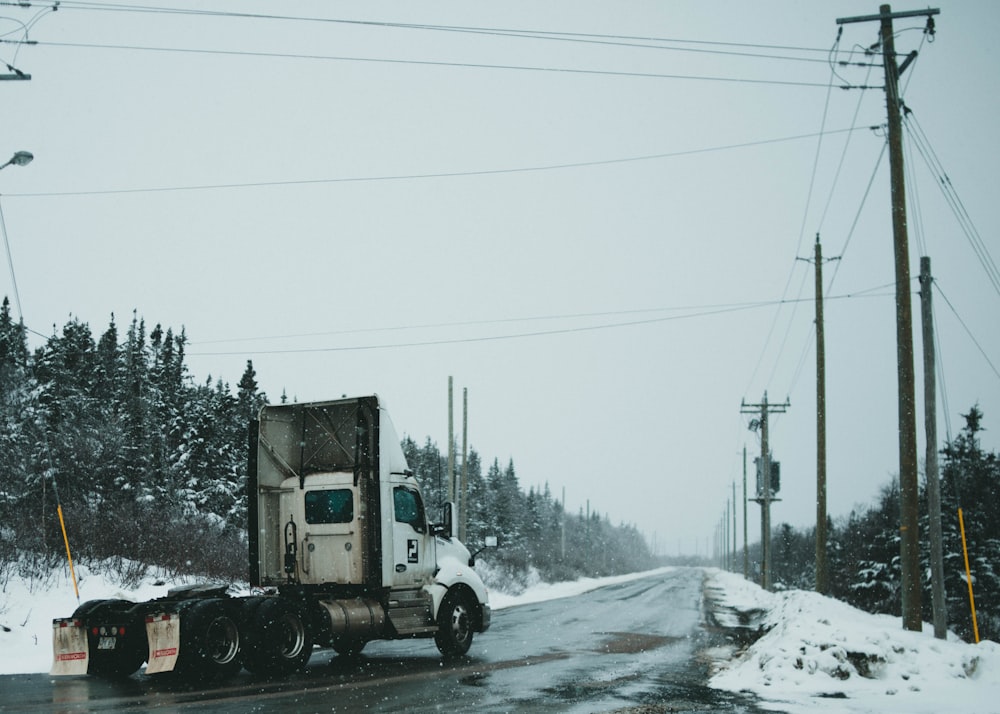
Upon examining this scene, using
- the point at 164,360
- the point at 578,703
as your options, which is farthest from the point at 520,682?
the point at 164,360

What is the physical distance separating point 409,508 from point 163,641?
14.9 feet

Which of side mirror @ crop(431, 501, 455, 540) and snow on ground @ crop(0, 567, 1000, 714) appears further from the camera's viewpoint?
side mirror @ crop(431, 501, 455, 540)

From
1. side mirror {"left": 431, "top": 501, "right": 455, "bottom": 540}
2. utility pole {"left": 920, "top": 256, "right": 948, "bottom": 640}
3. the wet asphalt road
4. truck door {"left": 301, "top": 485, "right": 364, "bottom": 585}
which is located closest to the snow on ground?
the wet asphalt road

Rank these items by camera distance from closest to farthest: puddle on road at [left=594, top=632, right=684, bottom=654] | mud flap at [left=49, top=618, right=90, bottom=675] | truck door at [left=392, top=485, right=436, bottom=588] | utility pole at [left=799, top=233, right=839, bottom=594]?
mud flap at [left=49, top=618, right=90, bottom=675] < truck door at [left=392, top=485, right=436, bottom=588] < puddle on road at [left=594, top=632, right=684, bottom=654] < utility pole at [left=799, top=233, right=839, bottom=594]

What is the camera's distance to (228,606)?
11.6 m

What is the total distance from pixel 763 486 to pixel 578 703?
3578 cm

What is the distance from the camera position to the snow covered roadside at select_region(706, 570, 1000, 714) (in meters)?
9.88

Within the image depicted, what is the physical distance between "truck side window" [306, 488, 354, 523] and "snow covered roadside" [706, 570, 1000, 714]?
6.23 m

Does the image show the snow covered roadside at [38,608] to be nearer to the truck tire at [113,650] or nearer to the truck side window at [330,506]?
the truck tire at [113,650]

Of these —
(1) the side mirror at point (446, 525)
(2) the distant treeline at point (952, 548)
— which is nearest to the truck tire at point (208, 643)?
(1) the side mirror at point (446, 525)

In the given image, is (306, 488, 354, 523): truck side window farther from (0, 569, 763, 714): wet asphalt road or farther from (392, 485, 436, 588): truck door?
(0, 569, 763, 714): wet asphalt road

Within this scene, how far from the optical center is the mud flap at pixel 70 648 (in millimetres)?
11469

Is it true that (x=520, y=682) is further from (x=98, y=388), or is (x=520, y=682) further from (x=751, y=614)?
(x=98, y=388)

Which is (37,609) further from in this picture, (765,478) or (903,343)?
(765,478)
